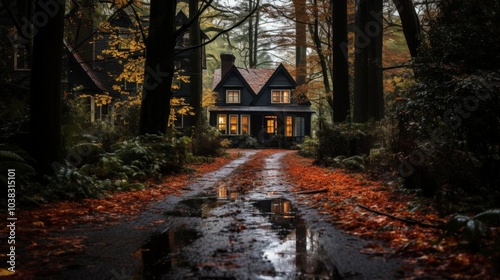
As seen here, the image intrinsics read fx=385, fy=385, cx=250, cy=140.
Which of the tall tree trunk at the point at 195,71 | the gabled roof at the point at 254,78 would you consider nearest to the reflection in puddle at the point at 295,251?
the tall tree trunk at the point at 195,71

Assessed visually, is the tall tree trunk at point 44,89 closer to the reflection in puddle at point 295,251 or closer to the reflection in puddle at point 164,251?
the reflection in puddle at point 164,251

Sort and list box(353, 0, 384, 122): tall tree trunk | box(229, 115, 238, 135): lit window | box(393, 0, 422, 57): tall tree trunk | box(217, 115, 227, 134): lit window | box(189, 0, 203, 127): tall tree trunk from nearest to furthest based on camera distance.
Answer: box(393, 0, 422, 57): tall tree trunk < box(353, 0, 384, 122): tall tree trunk < box(189, 0, 203, 127): tall tree trunk < box(217, 115, 227, 134): lit window < box(229, 115, 238, 135): lit window

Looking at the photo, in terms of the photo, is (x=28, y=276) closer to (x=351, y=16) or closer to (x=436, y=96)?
(x=436, y=96)

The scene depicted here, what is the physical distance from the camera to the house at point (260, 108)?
40.5m

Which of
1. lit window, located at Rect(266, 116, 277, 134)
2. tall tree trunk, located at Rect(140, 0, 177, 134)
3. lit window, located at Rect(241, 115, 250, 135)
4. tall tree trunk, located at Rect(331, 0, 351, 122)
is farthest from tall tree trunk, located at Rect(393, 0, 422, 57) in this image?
lit window, located at Rect(241, 115, 250, 135)

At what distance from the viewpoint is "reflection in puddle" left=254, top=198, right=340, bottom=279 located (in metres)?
3.12

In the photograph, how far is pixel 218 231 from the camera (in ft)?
15.2

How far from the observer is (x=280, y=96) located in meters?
41.2

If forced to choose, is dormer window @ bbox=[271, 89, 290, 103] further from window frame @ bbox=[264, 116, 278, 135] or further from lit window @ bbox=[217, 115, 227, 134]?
lit window @ bbox=[217, 115, 227, 134]

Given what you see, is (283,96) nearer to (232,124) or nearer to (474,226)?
(232,124)

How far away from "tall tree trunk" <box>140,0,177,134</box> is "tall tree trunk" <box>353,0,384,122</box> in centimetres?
818

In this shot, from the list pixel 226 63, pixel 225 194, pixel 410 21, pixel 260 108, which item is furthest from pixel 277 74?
pixel 225 194

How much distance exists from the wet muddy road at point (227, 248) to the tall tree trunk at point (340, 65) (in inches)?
387

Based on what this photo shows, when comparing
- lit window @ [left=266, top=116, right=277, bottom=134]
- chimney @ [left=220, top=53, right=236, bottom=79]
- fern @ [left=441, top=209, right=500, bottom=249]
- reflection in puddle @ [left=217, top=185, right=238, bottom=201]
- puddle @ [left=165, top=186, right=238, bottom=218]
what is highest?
chimney @ [left=220, top=53, right=236, bottom=79]
